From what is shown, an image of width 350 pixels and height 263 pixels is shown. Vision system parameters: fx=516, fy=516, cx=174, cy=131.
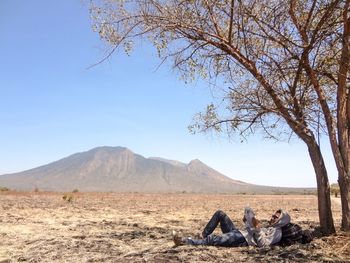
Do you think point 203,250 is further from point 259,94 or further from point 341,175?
point 259,94

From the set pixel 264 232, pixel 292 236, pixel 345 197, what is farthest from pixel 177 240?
pixel 345 197

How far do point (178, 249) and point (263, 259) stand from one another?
1.61m

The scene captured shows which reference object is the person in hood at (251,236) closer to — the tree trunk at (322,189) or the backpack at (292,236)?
the backpack at (292,236)

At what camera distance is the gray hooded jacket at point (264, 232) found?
31.8ft

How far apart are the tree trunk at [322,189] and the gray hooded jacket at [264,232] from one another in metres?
1.49

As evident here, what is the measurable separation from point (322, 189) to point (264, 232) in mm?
1895

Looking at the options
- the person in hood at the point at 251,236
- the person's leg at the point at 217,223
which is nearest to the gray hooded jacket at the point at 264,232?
the person in hood at the point at 251,236

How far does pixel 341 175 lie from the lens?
34.8ft

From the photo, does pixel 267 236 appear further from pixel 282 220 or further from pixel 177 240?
pixel 177 240

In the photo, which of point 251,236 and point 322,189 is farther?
point 322,189

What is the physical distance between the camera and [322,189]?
428 inches

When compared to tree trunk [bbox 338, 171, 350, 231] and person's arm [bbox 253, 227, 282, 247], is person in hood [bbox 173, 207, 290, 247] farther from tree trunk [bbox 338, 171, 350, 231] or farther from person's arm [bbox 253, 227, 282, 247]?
tree trunk [bbox 338, 171, 350, 231]

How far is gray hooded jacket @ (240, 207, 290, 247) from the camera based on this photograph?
9688 mm

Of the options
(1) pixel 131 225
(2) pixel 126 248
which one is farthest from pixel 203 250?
(1) pixel 131 225
